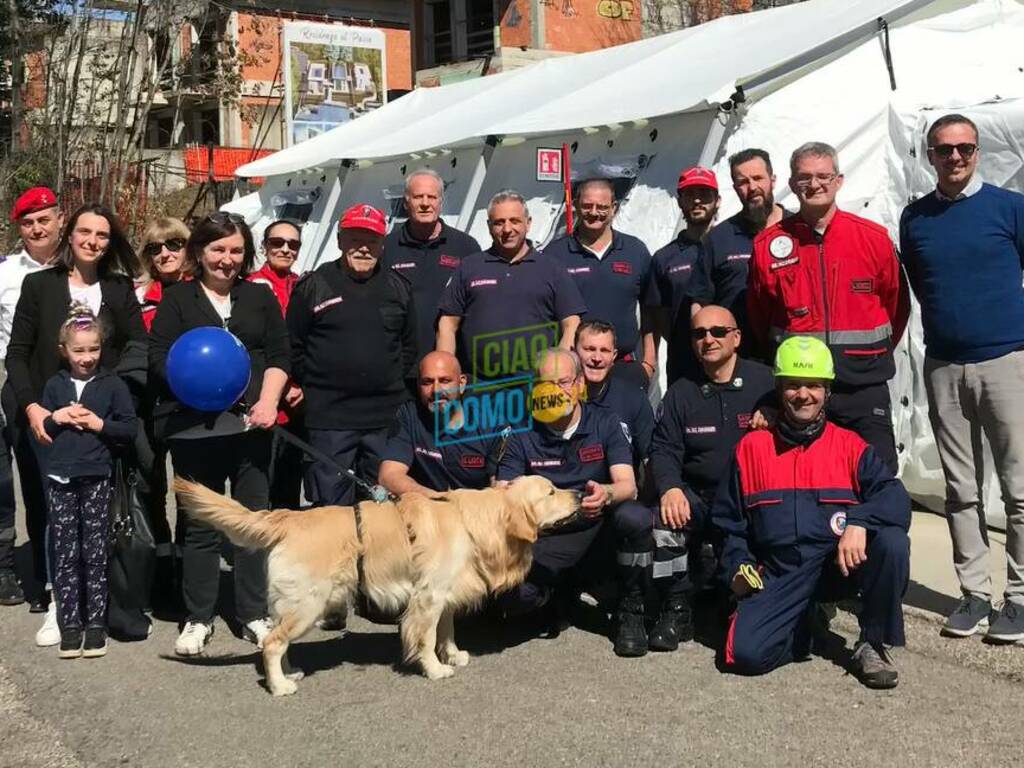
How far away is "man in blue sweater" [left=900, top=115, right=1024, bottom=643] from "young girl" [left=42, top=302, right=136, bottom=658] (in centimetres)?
357

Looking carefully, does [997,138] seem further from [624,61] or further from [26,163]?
[26,163]

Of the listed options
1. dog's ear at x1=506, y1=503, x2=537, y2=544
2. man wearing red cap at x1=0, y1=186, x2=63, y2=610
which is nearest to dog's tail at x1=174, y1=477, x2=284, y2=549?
dog's ear at x1=506, y1=503, x2=537, y2=544

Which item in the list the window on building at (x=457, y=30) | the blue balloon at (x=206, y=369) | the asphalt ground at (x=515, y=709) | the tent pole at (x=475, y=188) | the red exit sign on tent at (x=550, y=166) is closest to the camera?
the asphalt ground at (x=515, y=709)

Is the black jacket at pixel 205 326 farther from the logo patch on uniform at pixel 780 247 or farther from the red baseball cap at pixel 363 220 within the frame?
the logo patch on uniform at pixel 780 247

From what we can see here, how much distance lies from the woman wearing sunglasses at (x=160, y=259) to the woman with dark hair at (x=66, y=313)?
37 centimetres

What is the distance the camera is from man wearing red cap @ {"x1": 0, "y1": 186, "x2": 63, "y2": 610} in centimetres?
563

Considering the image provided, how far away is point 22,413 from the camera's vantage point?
549 cm

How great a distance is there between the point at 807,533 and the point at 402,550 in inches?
63.2

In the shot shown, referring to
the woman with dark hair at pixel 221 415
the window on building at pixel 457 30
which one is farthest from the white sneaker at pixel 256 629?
the window on building at pixel 457 30

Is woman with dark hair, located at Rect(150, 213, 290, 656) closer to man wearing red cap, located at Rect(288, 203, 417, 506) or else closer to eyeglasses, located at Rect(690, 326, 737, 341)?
man wearing red cap, located at Rect(288, 203, 417, 506)

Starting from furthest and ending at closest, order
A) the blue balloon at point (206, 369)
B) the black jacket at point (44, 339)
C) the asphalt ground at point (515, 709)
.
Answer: the black jacket at point (44, 339)
the blue balloon at point (206, 369)
the asphalt ground at point (515, 709)

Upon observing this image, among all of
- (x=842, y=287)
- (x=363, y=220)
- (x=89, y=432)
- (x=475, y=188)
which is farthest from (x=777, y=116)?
(x=89, y=432)

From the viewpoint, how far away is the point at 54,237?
225 inches

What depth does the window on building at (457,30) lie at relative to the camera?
1252 inches
